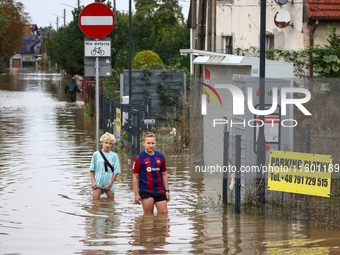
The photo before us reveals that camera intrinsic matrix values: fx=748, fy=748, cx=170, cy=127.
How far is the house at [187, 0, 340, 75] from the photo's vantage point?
2242 cm

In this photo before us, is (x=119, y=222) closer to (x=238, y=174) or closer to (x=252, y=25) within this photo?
(x=238, y=174)

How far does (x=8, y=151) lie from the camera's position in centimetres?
1867

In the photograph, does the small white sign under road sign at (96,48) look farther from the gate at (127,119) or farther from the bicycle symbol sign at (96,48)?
the gate at (127,119)

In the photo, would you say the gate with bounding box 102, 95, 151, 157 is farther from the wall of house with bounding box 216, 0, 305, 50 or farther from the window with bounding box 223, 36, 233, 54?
the window with bounding box 223, 36, 233, 54

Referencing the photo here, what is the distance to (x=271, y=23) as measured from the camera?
2472cm

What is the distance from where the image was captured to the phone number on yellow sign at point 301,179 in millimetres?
9695

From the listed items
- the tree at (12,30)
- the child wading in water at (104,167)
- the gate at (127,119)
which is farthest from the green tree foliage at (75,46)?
the tree at (12,30)

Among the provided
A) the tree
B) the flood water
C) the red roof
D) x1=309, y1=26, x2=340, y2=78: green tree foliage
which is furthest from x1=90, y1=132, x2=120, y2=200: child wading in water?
the tree

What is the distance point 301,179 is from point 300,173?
0.08 m

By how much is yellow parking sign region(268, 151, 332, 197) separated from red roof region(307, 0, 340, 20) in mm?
12821

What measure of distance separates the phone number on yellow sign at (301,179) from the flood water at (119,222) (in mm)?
551

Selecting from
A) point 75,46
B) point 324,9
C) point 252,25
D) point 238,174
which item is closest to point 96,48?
point 238,174

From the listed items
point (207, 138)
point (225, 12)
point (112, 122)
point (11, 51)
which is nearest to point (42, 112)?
point (225, 12)

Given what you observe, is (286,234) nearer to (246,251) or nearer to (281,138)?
(246,251)
